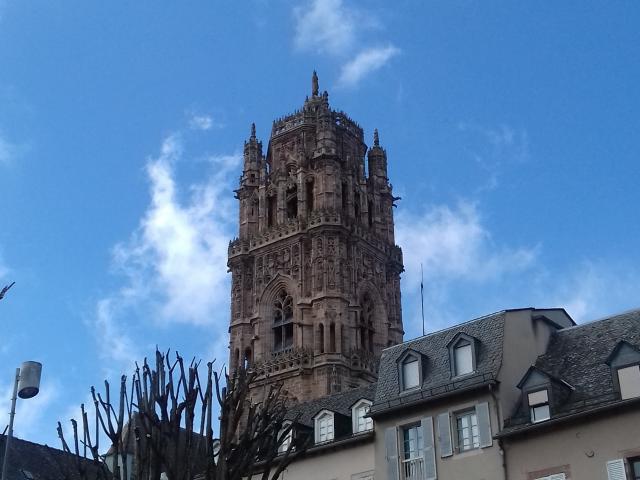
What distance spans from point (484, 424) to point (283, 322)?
41.6 metres

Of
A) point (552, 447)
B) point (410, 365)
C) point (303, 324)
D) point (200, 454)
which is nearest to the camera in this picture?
point (200, 454)

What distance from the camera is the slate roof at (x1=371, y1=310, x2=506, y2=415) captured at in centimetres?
3303

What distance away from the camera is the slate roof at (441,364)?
33.0 metres

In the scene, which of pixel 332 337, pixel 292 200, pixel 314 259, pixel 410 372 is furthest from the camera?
pixel 292 200

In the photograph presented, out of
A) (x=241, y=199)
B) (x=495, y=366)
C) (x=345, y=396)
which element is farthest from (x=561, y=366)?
(x=241, y=199)

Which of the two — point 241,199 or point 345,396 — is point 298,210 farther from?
point 345,396

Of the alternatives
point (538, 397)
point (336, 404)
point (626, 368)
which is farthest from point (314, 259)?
point (626, 368)

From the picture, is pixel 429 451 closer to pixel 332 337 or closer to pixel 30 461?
pixel 30 461

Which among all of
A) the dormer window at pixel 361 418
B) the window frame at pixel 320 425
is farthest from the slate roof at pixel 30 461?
the dormer window at pixel 361 418

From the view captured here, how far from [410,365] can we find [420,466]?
3.89 metres

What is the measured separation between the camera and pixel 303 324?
70188 millimetres

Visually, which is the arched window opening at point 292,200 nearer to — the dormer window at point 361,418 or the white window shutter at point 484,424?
the dormer window at point 361,418

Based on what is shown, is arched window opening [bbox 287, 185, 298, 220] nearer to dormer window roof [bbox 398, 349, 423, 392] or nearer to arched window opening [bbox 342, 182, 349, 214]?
arched window opening [bbox 342, 182, 349, 214]

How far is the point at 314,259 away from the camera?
7231 cm
